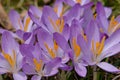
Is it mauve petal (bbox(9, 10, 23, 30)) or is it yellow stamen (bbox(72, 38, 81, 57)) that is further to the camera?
mauve petal (bbox(9, 10, 23, 30))

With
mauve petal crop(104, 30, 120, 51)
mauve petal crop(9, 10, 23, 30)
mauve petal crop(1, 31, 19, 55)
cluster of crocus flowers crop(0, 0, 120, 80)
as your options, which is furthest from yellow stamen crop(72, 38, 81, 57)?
mauve petal crop(9, 10, 23, 30)

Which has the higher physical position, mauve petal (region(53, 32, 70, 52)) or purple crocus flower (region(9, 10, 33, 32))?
mauve petal (region(53, 32, 70, 52))

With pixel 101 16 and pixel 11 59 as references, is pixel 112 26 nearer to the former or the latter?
pixel 101 16

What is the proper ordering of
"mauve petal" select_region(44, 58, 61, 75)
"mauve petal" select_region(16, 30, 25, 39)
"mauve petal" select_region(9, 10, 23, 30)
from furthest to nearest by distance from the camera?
"mauve petal" select_region(9, 10, 23, 30) < "mauve petal" select_region(16, 30, 25, 39) < "mauve petal" select_region(44, 58, 61, 75)


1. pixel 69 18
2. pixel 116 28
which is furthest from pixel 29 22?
pixel 116 28

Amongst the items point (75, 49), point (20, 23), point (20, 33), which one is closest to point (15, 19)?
point (20, 23)

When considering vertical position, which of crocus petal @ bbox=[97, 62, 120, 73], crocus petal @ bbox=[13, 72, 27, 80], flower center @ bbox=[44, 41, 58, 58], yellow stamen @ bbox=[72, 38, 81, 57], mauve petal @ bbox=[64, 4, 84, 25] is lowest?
crocus petal @ bbox=[13, 72, 27, 80]

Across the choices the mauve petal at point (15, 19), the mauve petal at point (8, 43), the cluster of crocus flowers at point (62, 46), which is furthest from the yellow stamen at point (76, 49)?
the mauve petal at point (15, 19)

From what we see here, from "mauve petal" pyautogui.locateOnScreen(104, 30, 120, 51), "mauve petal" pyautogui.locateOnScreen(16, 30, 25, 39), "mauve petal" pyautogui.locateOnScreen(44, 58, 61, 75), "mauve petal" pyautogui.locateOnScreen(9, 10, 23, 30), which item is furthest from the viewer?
"mauve petal" pyautogui.locateOnScreen(9, 10, 23, 30)

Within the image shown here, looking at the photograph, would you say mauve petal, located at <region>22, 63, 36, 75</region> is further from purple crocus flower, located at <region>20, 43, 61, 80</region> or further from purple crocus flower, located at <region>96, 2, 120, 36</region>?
purple crocus flower, located at <region>96, 2, 120, 36</region>
